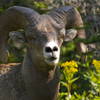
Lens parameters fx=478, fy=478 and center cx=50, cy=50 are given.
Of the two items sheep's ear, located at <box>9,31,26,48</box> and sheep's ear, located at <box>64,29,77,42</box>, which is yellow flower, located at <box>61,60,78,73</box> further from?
sheep's ear, located at <box>9,31,26,48</box>

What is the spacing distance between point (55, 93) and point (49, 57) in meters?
1.17

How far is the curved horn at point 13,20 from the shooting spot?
895 cm

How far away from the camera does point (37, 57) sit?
8617 millimetres

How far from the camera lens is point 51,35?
27.8 ft

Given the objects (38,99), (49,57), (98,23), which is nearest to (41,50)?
(49,57)

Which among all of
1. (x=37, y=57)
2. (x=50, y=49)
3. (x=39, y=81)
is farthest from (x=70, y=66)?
(x=50, y=49)

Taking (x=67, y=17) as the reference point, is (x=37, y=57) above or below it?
below

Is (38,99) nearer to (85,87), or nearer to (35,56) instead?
(35,56)

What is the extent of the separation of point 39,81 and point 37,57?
1.69ft

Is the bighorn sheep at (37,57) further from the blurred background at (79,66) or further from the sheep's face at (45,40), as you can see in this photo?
the blurred background at (79,66)

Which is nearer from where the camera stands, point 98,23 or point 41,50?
point 41,50

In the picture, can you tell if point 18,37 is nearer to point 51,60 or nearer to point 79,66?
point 51,60

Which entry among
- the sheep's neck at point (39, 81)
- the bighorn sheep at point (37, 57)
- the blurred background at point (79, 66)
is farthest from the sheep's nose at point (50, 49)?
the blurred background at point (79, 66)

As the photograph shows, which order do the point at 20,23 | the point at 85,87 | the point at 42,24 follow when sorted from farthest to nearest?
the point at 85,87 → the point at 20,23 → the point at 42,24
